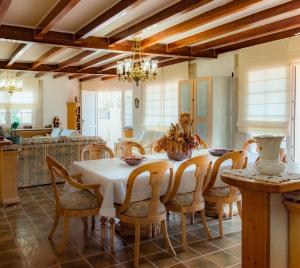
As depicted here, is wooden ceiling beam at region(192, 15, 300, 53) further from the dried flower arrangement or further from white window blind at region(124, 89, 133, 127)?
white window blind at region(124, 89, 133, 127)

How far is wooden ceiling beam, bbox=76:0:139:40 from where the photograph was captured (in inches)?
131

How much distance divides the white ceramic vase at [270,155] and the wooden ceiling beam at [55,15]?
2.34 metres

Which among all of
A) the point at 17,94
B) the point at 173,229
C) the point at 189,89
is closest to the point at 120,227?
the point at 173,229

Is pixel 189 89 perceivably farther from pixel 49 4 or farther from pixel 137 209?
pixel 137 209

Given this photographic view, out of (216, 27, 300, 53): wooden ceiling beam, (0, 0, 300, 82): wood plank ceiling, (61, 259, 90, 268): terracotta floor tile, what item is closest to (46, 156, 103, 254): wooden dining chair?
(61, 259, 90, 268): terracotta floor tile

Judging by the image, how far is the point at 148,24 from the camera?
4.05 m

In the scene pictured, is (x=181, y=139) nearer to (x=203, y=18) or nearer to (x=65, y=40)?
(x=203, y=18)

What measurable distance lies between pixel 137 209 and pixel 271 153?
1433mm

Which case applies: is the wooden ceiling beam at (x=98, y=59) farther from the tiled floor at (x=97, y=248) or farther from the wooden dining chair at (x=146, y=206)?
the wooden dining chair at (x=146, y=206)

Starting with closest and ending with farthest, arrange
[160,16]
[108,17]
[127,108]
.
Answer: [108,17]
[160,16]
[127,108]

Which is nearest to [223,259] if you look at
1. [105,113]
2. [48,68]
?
[48,68]

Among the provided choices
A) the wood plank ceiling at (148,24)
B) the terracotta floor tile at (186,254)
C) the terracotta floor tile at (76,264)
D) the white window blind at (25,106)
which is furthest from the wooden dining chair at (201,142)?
the white window blind at (25,106)

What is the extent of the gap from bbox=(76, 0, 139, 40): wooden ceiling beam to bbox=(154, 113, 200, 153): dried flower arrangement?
1323 millimetres

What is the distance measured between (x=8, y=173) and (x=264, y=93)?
4.09 m
